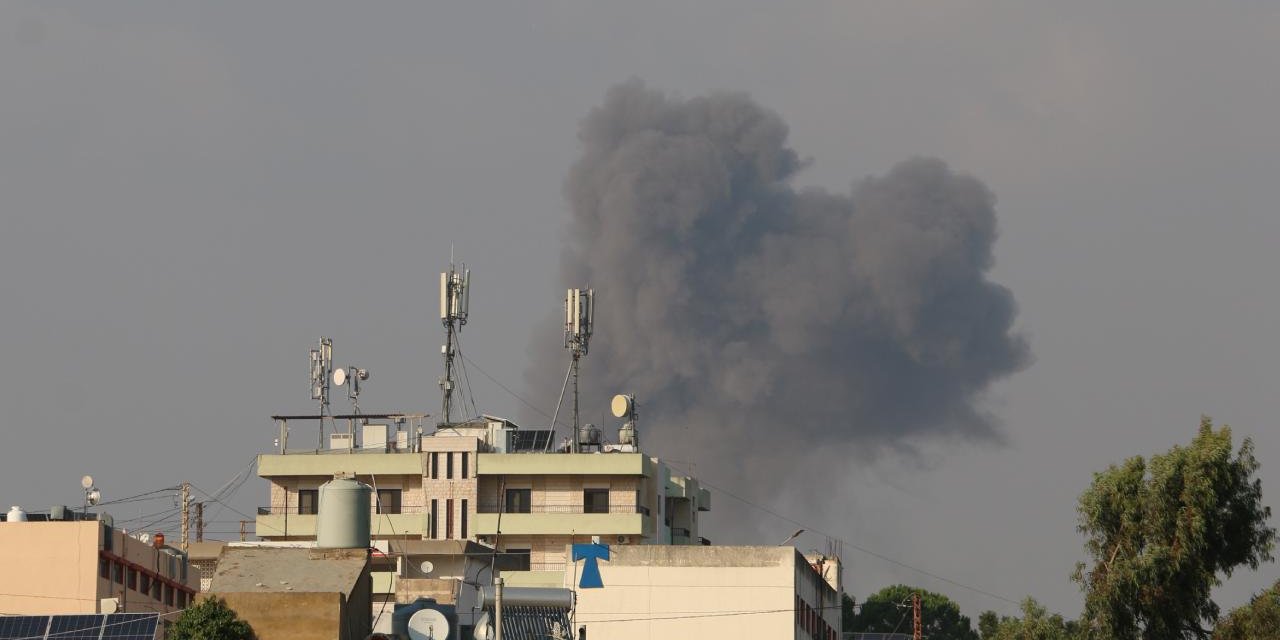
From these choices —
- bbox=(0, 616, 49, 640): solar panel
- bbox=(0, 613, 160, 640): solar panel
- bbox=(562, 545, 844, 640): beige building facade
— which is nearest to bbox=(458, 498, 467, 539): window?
bbox=(562, 545, 844, 640): beige building facade

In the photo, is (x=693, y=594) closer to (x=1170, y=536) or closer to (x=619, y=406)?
(x=1170, y=536)

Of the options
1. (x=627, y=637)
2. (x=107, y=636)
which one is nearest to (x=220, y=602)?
(x=107, y=636)

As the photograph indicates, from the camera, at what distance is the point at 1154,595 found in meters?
66.1

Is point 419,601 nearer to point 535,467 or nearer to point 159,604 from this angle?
point 159,604

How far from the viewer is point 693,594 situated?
73125 millimetres

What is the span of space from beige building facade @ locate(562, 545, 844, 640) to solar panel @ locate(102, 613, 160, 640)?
21.6 metres

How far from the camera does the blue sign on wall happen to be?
7338 cm

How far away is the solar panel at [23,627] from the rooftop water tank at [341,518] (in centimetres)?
767

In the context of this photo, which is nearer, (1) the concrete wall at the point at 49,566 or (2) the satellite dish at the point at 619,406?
(1) the concrete wall at the point at 49,566

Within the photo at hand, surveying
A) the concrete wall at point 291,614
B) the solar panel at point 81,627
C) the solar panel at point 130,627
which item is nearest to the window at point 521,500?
the solar panel at point 130,627

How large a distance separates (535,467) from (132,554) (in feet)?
180

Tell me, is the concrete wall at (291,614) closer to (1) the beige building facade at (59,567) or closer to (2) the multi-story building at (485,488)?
(1) the beige building facade at (59,567)

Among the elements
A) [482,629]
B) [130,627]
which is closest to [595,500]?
[482,629]

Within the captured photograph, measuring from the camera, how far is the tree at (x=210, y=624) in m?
49.7
